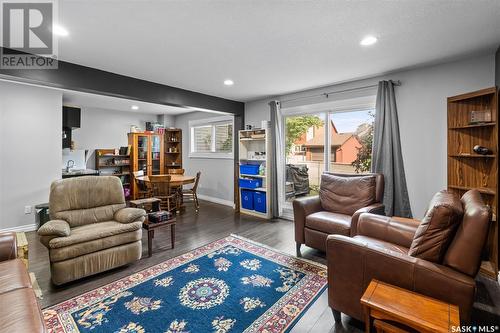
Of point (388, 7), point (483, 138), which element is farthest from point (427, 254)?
point (483, 138)

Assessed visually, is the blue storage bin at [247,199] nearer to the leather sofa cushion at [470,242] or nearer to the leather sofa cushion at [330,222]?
the leather sofa cushion at [330,222]

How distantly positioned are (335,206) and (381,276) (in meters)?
1.78

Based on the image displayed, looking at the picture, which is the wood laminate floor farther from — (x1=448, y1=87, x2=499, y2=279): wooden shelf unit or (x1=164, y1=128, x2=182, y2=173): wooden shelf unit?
(x1=164, y1=128, x2=182, y2=173): wooden shelf unit

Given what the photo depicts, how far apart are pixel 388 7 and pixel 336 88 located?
7.30ft

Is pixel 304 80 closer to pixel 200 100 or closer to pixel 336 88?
pixel 336 88

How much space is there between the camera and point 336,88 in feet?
13.5

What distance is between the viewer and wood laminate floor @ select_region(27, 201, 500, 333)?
1927 mm

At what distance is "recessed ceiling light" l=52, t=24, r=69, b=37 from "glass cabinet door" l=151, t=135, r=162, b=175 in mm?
4676

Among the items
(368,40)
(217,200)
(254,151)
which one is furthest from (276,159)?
(368,40)

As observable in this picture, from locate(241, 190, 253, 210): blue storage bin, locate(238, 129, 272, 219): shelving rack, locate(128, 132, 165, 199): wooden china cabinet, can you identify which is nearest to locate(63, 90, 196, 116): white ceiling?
locate(128, 132, 165, 199): wooden china cabinet

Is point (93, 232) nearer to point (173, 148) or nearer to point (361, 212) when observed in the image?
point (361, 212)

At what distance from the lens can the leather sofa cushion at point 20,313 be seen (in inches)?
48.1

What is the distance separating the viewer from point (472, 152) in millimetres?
2807

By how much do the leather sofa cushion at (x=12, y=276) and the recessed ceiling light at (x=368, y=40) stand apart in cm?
342
